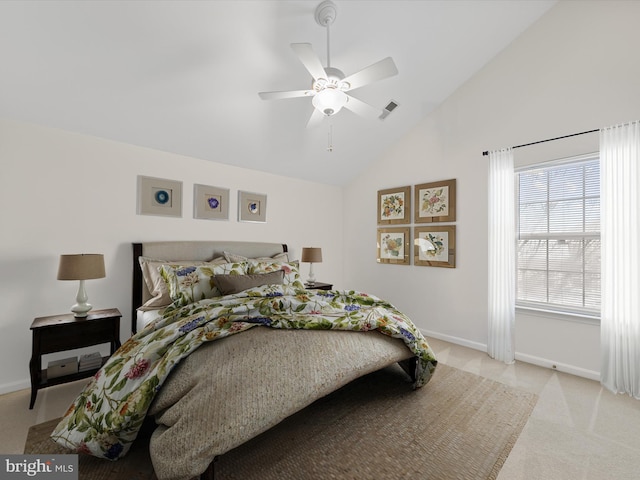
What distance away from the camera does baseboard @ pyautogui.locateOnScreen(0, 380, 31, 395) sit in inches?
92.7

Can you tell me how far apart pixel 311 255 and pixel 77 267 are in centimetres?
248

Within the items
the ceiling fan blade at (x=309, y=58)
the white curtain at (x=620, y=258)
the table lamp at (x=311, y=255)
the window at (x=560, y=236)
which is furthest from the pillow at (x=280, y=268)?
the white curtain at (x=620, y=258)

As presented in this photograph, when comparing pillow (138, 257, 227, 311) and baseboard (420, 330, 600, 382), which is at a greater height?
pillow (138, 257, 227, 311)

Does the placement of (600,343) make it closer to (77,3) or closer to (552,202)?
(552,202)

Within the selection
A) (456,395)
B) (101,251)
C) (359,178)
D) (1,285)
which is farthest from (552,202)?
(1,285)

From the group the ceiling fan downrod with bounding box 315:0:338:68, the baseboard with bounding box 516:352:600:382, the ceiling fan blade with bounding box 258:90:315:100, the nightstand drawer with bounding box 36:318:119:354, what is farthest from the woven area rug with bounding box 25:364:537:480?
the ceiling fan downrod with bounding box 315:0:338:68

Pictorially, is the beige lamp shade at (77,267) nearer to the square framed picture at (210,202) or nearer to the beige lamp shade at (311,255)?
the square framed picture at (210,202)

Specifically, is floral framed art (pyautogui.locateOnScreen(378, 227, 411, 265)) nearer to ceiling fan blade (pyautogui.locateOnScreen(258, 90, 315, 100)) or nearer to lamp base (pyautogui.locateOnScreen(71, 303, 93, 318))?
ceiling fan blade (pyautogui.locateOnScreen(258, 90, 315, 100))

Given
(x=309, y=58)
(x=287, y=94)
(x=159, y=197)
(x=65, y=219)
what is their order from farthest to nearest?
1. (x=159, y=197)
2. (x=65, y=219)
3. (x=287, y=94)
4. (x=309, y=58)

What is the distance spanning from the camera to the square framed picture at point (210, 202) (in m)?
3.40

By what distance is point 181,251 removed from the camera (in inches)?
125

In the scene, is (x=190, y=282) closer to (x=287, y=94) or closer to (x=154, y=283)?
(x=154, y=283)

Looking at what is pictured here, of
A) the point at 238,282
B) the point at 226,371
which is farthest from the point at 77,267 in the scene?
the point at 226,371

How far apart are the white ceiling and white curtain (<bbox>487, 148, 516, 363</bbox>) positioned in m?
1.25
